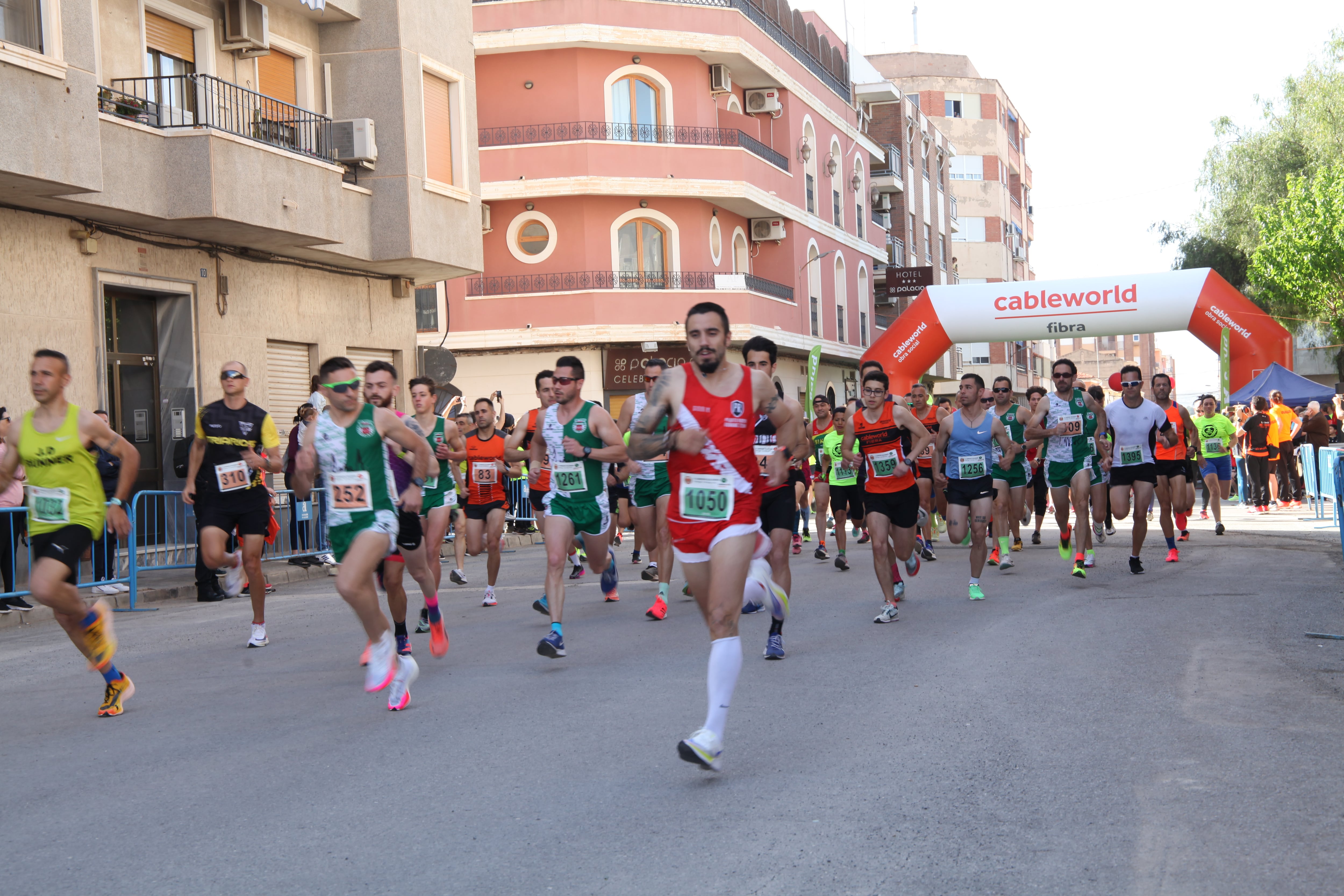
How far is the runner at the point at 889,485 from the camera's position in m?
10.6

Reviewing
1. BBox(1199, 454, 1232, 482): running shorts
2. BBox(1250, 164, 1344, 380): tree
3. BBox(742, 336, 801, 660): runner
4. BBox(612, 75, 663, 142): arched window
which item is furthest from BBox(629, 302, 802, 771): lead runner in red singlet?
BBox(1250, 164, 1344, 380): tree

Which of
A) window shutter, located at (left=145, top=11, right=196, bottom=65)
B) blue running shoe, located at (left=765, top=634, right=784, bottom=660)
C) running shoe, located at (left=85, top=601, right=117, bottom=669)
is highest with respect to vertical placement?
window shutter, located at (left=145, top=11, right=196, bottom=65)

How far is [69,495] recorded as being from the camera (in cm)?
751

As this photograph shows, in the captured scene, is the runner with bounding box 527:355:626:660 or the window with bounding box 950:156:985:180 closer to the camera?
the runner with bounding box 527:355:626:660

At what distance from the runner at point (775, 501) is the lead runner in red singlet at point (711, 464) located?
554 mm

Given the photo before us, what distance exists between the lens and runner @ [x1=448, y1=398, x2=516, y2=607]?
12.4m

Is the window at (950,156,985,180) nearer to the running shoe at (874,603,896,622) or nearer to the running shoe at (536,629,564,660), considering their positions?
the running shoe at (874,603,896,622)

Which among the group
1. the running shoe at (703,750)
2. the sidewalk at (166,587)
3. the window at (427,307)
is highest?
the window at (427,307)

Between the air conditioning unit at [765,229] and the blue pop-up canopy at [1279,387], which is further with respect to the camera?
the air conditioning unit at [765,229]

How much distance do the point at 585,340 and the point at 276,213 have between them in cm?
1608

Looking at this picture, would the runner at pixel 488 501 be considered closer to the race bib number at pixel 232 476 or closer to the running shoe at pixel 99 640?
the race bib number at pixel 232 476

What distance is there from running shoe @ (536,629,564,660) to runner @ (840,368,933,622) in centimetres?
285

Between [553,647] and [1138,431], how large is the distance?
24.6 feet

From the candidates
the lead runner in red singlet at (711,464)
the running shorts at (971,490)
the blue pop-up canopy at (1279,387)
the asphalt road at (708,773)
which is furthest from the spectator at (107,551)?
the blue pop-up canopy at (1279,387)
